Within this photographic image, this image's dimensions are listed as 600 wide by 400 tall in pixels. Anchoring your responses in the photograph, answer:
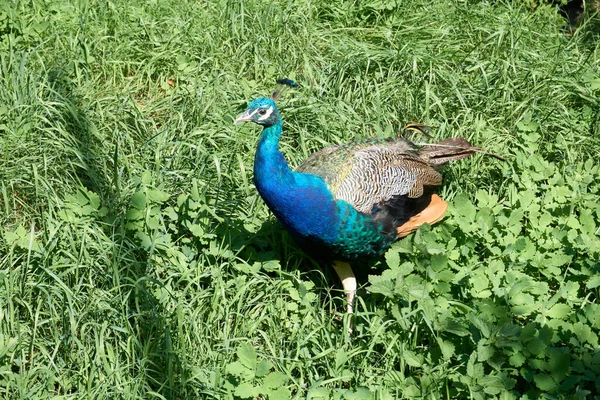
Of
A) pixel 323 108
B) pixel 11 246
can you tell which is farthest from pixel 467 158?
pixel 11 246

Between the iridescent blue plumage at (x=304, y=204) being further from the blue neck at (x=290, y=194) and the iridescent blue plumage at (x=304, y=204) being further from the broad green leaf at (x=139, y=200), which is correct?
the broad green leaf at (x=139, y=200)

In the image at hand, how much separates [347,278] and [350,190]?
1.29 ft

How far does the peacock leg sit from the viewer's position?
3449 millimetres

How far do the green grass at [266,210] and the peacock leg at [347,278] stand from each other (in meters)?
0.06

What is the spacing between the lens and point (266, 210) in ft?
12.2

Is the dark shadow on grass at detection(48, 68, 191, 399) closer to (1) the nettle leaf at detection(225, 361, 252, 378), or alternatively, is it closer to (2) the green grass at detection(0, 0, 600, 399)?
(2) the green grass at detection(0, 0, 600, 399)

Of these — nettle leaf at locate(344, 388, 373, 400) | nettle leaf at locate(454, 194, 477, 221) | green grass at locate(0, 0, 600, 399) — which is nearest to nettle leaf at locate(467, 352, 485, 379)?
green grass at locate(0, 0, 600, 399)

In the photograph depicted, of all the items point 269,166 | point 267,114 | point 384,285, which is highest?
point 267,114

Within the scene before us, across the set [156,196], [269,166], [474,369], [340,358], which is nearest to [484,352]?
[474,369]

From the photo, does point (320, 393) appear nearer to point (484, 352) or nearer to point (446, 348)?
point (446, 348)

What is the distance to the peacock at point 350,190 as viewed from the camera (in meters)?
3.15

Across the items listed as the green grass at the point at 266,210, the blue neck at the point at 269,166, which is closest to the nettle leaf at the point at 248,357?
the green grass at the point at 266,210

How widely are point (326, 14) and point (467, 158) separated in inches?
52.9

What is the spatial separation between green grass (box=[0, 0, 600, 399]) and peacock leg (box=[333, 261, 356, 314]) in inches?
2.4
